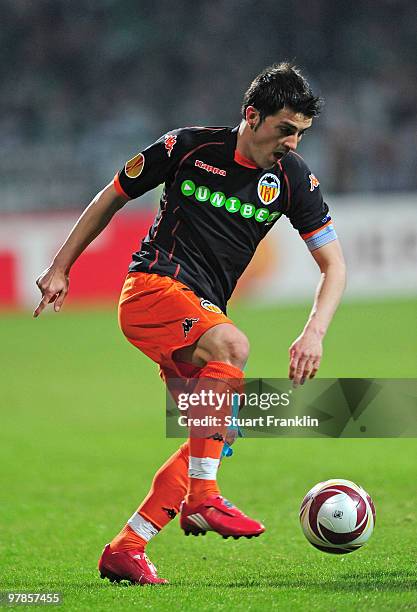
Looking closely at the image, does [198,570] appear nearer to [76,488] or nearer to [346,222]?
[76,488]

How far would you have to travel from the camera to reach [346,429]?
5902mm

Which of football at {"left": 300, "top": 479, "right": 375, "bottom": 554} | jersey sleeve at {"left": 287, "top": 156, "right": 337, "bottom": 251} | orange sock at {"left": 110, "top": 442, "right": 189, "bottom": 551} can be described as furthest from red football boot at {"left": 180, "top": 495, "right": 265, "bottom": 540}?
jersey sleeve at {"left": 287, "top": 156, "right": 337, "bottom": 251}

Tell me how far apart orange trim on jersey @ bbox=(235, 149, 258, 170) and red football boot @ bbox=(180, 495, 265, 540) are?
4.47 feet

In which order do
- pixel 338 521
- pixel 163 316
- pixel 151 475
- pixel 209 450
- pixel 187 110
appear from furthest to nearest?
pixel 187 110 < pixel 151 475 < pixel 338 521 < pixel 163 316 < pixel 209 450

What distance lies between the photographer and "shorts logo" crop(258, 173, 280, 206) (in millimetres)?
4492

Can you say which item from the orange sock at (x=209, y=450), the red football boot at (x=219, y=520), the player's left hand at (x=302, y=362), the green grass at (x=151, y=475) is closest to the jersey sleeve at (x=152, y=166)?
the orange sock at (x=209, y=450)

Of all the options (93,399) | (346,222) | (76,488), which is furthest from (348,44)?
(76,488)

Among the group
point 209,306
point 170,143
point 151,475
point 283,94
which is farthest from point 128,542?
point 151,475

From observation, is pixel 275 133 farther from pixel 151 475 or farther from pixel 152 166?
pixel 151 475

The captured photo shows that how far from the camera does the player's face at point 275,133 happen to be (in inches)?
168

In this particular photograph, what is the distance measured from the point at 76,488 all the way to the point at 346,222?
11.2 metres

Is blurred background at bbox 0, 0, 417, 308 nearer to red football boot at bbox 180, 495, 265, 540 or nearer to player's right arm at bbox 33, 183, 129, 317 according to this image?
player's right arm at bbox 33, 183, 129, 317

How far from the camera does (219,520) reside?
13.3ft

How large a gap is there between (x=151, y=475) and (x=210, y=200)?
3662mm
